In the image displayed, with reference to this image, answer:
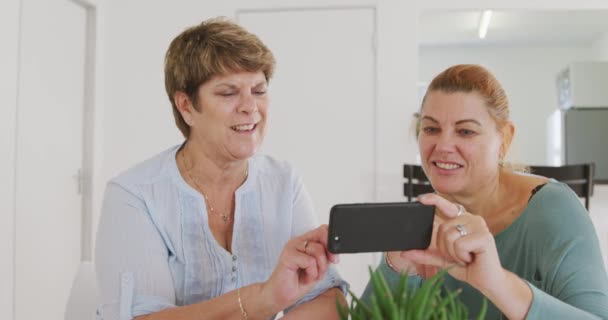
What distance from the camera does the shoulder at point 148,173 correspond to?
1.38 m

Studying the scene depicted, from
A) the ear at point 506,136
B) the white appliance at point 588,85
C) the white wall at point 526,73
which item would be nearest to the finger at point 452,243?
the ear at point 506,136

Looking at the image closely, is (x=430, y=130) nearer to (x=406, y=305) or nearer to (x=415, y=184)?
(x=406, y=305)

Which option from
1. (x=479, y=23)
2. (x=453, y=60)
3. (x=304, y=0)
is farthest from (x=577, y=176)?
(x=453, y=60)

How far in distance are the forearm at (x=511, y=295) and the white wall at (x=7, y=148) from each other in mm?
2938

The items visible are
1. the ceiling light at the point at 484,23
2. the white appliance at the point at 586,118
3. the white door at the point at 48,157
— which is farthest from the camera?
the ceiling light at the point at 484,23

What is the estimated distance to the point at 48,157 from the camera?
3.74 meters

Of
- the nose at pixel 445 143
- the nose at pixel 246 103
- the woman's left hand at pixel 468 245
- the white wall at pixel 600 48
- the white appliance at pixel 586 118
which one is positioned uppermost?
the white wall at pixel 600 48

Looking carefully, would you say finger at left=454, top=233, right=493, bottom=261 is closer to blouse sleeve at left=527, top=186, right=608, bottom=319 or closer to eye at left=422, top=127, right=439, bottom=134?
blouse sleeve at left=527, top=186, right=608, bottom=319

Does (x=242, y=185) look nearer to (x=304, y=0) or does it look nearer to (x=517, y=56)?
(x=304, y=0)

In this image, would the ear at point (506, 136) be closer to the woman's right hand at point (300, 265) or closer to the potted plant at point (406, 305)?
the woman's right hand at point (300, 265)

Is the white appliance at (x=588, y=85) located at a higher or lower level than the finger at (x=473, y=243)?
Answer: higher

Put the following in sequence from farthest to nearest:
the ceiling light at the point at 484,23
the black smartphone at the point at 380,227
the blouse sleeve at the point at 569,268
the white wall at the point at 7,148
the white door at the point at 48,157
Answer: the ceiling light at the point at 484,23 < the white door at the point at 48,157 < the white wall at the point at 7,148 < the blouse sleeve at the point at 569,268 < the black smartphone at the point at 380,227

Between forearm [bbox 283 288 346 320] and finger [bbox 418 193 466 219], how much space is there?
388mm

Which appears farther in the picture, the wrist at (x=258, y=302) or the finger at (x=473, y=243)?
the wrist at (x=258, y=302)
